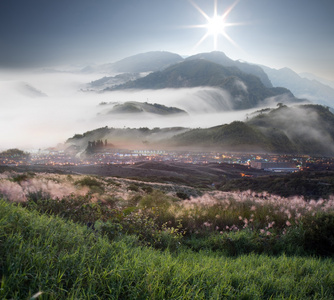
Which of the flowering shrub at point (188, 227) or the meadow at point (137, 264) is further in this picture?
the flowering shrub at point (188, 227)

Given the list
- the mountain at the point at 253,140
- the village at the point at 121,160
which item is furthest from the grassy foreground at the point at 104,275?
the mountain at the point at 253,140

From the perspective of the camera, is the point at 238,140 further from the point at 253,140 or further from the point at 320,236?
the point at 320,236

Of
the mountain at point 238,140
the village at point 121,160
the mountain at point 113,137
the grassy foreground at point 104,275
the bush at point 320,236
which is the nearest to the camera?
the grassy foreground at point 104,275

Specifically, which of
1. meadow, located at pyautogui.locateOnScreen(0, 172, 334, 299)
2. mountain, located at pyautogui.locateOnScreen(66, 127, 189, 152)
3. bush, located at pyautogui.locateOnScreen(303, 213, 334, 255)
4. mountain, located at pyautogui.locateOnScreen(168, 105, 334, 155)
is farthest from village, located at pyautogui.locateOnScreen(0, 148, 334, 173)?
mountain, located at pyautogui.locateOnScreen(168, 105, 334, 155)

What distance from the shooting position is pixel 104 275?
2.70 meters

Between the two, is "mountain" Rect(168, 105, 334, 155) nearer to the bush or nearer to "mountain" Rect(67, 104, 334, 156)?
"mountain" Rect(67, 104, 334, 156)

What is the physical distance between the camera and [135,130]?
100m

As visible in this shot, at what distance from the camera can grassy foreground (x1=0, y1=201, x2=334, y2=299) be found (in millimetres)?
2445

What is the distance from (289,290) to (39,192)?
22.0 feet

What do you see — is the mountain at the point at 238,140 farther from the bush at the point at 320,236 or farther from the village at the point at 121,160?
the bush at the point at 320,236

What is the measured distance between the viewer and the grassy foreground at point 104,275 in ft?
8.02

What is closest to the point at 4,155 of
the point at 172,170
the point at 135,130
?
the point at 172,170

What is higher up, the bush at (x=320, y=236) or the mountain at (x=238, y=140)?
the mountain at (x=238, y=140)

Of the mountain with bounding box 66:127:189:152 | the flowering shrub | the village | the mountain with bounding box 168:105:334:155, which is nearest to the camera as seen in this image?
the flowering shrub
